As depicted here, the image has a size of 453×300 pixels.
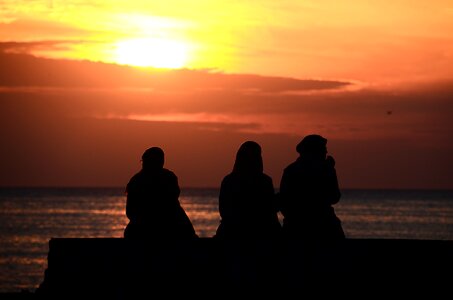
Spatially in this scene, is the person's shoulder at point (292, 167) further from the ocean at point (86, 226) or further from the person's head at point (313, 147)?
the ocean at point (86, 226)

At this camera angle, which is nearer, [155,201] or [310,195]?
[310,195]

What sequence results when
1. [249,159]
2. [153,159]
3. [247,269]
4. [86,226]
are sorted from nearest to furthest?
1. [247,269]
2. [249,159]
3. [153,159]
4. [86,226]

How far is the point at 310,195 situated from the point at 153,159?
1792 mm

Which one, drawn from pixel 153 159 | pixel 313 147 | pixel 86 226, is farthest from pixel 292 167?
pixel 86 226

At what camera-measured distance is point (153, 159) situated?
13875mm

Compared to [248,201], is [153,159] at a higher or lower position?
higher

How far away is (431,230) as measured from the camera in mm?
94688

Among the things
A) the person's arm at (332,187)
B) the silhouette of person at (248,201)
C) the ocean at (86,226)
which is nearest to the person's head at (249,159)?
the silhouette of person at (248,201)

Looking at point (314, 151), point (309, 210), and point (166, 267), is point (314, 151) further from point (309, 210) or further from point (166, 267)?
point (166, 267)

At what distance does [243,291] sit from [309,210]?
1483 mm

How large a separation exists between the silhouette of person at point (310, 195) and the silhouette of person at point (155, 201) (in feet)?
3.69

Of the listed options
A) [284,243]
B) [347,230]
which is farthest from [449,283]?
[347,230]

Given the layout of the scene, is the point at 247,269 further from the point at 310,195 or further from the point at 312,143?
the point at 312,143

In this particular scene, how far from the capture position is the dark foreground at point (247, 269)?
12.5m
